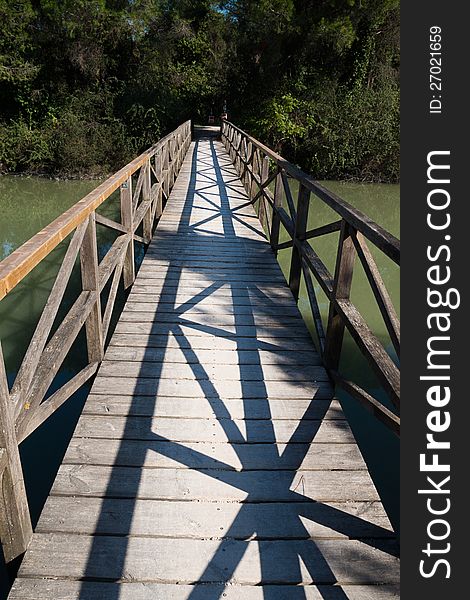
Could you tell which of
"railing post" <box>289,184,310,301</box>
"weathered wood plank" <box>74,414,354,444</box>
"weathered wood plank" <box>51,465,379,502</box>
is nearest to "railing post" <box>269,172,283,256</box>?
"railing post" <box>289,184,310,301</box>

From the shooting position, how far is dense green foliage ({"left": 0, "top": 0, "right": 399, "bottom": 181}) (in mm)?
15984

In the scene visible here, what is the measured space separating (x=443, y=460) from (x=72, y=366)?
13.3 feet

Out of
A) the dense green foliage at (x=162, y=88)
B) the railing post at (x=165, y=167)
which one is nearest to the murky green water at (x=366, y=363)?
the railing post at (x=165, y=167)

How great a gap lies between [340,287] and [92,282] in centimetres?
140

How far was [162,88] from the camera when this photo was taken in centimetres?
2022

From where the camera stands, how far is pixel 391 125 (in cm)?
1692

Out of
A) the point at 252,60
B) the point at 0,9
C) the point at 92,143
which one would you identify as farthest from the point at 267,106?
the point at 0,9

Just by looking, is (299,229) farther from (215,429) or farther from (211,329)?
(215,429)

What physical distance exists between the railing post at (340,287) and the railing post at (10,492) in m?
1.82

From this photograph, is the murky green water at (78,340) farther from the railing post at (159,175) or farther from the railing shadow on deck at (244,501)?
the railing post at (159,175)

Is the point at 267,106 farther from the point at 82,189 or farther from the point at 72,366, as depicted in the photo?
the point at 72,366

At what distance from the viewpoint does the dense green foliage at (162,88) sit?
52.4ft

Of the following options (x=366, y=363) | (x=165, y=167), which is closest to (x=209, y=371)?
(x=366, y=363)

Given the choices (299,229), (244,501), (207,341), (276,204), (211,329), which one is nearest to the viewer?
(244,501)
